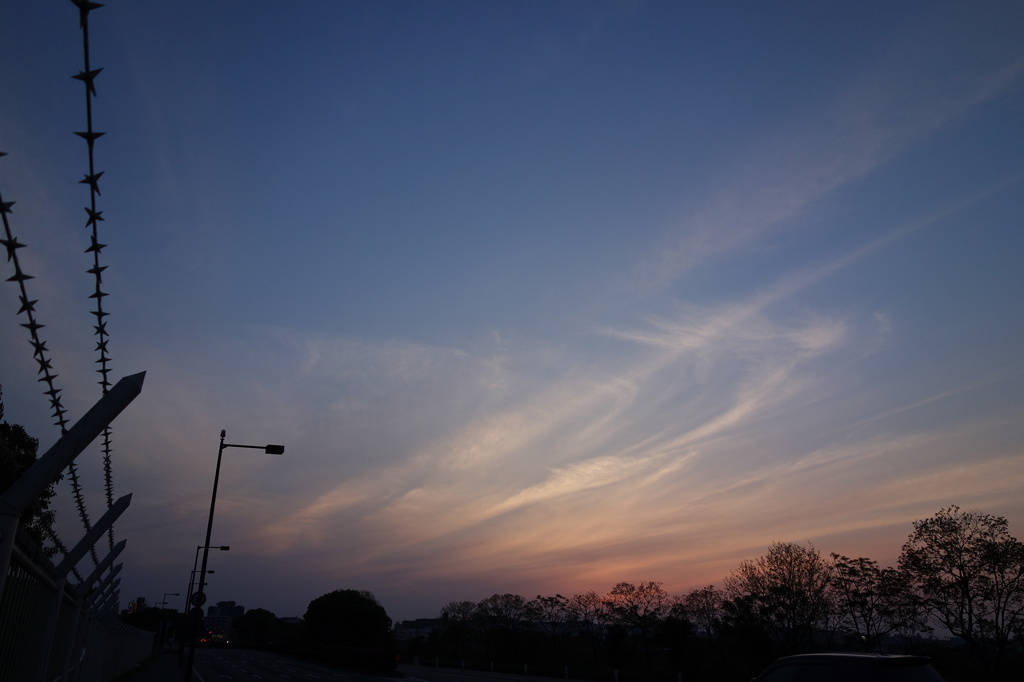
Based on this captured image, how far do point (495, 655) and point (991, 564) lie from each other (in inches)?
2471

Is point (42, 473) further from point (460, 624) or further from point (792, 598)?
point (460, 624)

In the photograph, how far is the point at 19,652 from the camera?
332 inches

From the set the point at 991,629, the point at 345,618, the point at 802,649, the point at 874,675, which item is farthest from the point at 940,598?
the point at 345,618

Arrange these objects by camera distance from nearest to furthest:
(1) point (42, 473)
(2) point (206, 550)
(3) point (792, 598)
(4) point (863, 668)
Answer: (1) point (42, 473) < (4) point (863, 668) < (2) point (206, 550) < (3) point (792, 598)

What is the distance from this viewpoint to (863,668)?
7.27m

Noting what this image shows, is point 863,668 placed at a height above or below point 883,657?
below

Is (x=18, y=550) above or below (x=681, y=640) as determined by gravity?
above

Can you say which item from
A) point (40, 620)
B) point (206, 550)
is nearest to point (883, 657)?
point (40, 620)

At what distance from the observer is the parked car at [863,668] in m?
7.13

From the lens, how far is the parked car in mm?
7129

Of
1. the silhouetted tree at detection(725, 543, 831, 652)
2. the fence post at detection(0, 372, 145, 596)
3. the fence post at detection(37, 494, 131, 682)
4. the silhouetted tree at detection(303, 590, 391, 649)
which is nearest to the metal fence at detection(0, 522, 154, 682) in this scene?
the fence post at detection(37, 494, 131, 682)

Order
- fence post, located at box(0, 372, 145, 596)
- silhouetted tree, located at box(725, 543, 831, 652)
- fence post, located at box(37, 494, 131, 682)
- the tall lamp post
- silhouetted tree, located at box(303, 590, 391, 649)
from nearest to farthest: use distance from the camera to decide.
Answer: fence post, located at box(0, 372, 145, 596) → fence post, located at box(37, 494, 131, 682) → the tall lamp post → silhouetted tree, located at box(725, 543, 831, 652) → silhouetted tree, located at box(303, 590, 391, 649)

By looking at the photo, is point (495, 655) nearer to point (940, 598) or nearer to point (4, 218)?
point (940, 598)

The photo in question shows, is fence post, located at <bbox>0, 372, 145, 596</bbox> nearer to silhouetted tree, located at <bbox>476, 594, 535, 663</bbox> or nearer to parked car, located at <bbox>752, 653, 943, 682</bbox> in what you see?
parked car, located at <bbox>752, 653, 943, 682</bbox>
